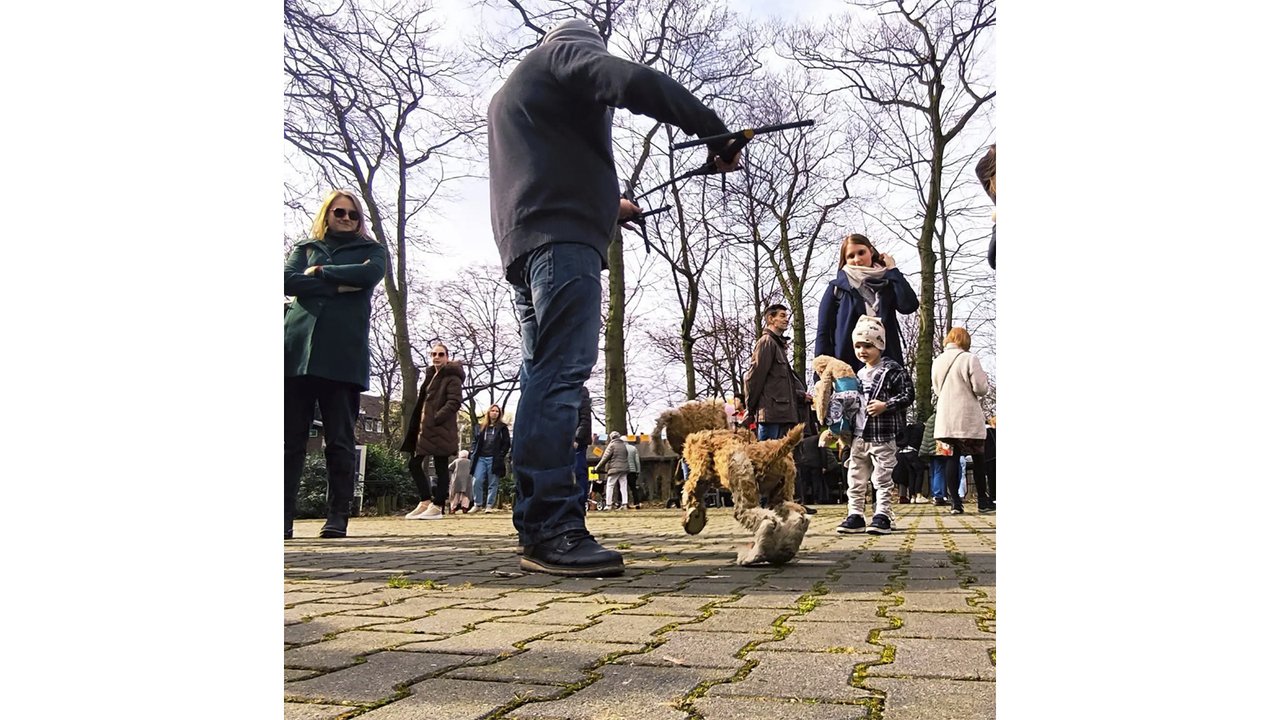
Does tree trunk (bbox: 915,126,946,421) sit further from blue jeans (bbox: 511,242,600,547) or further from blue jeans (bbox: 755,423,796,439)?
blue jeans (bbox: 755,423,796,439)

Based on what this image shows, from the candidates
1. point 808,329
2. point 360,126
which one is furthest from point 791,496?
point 360,126

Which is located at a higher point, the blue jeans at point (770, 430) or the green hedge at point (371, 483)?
the blue jeans at point (770, 430)

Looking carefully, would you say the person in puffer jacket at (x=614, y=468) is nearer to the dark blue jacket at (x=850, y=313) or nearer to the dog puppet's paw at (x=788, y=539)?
the dog puppet's paw at (x=788, y=539)

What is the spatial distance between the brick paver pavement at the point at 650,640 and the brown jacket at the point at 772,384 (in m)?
0.53

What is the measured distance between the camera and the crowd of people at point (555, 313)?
1.56m

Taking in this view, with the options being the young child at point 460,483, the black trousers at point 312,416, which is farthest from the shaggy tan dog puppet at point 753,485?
the young child at point 460,483

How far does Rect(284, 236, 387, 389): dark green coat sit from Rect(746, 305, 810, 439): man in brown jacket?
0.78 meters

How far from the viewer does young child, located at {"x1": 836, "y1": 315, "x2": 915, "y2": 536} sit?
248cm

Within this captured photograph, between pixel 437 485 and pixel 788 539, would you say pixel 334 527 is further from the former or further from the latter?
pixel 437 485

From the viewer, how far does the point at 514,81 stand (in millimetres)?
2137

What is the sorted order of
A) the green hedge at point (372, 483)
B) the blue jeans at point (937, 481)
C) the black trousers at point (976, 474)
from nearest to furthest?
the black trousers at point (976, 474)
the green hedge at point (372, 483)
the blue jeans at point (937, 481)

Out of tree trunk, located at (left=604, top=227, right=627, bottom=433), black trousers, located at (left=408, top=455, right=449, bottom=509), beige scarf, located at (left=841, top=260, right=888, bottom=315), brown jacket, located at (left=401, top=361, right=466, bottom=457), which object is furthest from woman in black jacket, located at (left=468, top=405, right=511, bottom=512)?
beige scarf, located at (left=841, top=260, right=888, bottom=315)

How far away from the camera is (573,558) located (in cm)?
229

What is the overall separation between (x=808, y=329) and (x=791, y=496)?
1144 millimetres
